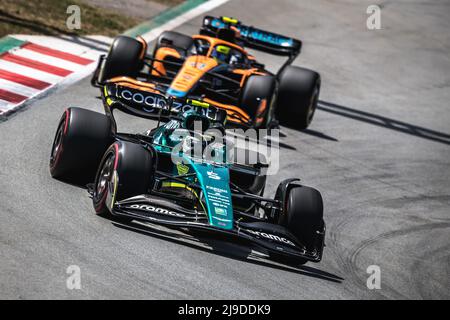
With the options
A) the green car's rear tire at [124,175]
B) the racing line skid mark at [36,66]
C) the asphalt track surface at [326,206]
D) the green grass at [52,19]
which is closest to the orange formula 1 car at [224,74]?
the asphalt track surface at [326,206]

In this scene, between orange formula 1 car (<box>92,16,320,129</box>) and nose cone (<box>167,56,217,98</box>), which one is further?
orange formula 1 car (<box>92,16,320,129</box>)

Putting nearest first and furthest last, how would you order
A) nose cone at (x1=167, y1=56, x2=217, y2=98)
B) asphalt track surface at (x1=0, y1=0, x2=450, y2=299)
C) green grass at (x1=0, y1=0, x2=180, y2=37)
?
asphalt track surface at (x1=0, y1=0, x2=450, y2=299), nose cone at (x1=167, y1=56, x2=217, y2=98), green grass at (x1=0, y1=0, x2=180, y2=37)

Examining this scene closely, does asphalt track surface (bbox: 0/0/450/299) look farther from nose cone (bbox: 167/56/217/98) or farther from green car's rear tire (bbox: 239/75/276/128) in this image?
nose cone (bbox: 167/56/217/98)

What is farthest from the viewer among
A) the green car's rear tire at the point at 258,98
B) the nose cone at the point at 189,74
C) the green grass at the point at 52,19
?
the green grass at the point at 52,19

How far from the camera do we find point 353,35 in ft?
83.5

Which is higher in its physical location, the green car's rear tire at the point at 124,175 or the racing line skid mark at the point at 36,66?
the green car's rear tire at the point at 124,175

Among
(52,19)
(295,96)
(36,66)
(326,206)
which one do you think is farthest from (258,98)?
(52,19)

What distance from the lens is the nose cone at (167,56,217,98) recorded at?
1562cm

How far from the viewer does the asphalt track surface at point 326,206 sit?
9.53 m

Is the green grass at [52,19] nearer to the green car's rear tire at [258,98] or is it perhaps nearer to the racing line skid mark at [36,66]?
the racing line skid mark at [36,66]

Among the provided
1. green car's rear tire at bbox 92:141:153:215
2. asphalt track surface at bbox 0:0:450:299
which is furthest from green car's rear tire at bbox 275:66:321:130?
green car's rear tire at bbox 92:141:153:215

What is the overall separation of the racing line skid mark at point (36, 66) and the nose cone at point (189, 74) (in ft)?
7.47
